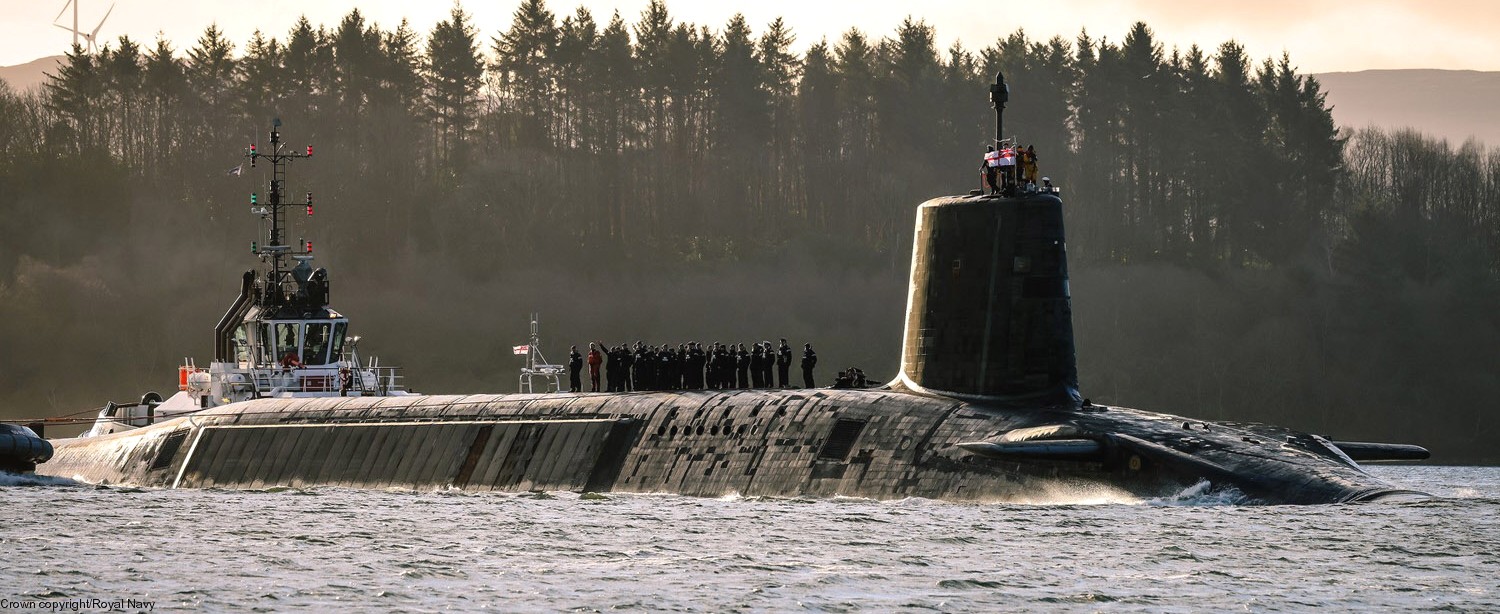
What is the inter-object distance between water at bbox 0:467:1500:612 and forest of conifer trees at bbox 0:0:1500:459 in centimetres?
4715

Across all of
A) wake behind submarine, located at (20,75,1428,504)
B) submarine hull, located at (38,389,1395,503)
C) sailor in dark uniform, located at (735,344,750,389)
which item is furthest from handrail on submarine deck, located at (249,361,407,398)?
sailor in dark uniform, located at (735,344,750,389)

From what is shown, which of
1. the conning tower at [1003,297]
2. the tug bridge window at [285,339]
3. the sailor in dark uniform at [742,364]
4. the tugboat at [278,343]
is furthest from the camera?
the tugboat at [278,343]

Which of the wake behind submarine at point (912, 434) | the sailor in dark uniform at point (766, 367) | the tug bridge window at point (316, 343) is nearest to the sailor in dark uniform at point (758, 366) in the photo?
the sailor in dark uniform at point (766, 367)

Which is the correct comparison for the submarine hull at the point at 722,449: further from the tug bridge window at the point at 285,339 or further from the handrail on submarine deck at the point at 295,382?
the tug bridge window at the point at 285,339

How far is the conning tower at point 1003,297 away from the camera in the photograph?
1249 inches

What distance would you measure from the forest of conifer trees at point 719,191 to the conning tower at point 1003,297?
149ft

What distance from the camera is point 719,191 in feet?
290

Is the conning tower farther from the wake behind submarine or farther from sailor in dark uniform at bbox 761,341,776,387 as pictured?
sailor in dark uniform at bbox 761,341,776,387

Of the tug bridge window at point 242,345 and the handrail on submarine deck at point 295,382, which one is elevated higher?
the tug bridge window at point 242,345

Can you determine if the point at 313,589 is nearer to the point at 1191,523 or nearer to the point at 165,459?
the point at 1191,523

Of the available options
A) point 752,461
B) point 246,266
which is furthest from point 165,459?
point 246,266

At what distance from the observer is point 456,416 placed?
3988 centimetres

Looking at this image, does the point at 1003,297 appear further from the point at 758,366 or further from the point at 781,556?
the point at 758,366

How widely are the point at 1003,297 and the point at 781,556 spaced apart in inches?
306
